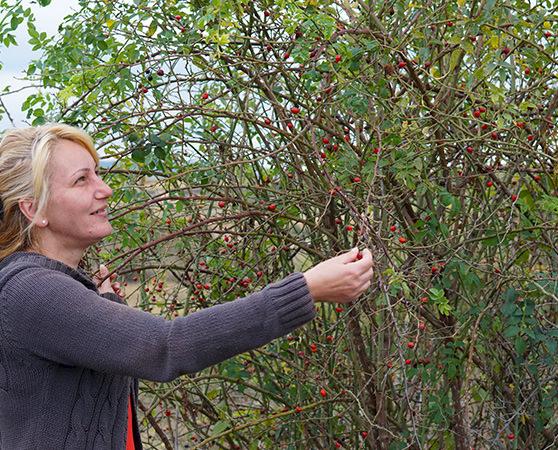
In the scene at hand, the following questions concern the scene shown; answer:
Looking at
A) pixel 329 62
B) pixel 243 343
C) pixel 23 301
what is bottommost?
pixel 243 343

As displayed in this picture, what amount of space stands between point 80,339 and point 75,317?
0.05 metres

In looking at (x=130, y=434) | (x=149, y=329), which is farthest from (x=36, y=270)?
(x=130, y=434)

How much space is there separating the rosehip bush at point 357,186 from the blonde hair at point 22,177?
102 cm

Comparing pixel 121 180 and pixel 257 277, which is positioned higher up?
pixel 121 180

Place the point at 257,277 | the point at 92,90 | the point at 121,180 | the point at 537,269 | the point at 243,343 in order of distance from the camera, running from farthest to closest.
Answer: the point at 537,269 → the point at 121,180 → the point at 257,277 → the point at 92,90 → the point at 243,343

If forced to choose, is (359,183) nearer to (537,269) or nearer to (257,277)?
(257,277)

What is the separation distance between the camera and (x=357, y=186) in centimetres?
357

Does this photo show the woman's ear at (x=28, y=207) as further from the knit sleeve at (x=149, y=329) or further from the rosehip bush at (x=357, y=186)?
the rosehip bush at (x=357, y=186)

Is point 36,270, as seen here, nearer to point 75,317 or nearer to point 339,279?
point 75,317

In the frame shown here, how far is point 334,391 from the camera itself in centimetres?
406

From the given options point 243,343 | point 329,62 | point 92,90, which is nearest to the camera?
point 243,343

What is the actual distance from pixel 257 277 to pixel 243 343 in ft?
6.35

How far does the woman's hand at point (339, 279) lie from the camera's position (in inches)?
83.3

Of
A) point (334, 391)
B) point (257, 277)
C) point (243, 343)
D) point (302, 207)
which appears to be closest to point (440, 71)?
point (302, 207)
